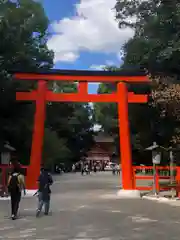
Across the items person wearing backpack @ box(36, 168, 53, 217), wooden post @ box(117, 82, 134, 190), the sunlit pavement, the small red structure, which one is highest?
the small red structure

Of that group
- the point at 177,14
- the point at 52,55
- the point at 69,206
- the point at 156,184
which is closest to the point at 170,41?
the point at 177,14

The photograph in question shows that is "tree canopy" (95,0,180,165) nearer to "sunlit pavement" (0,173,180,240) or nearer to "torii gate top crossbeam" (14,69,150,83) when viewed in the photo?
"torii gate top crossbeam" (14,69,150,83)

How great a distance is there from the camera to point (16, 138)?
25766 mm

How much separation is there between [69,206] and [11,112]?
10320mm

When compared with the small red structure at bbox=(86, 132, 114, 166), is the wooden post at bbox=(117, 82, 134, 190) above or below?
below

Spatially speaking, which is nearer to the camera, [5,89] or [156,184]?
[156,184]

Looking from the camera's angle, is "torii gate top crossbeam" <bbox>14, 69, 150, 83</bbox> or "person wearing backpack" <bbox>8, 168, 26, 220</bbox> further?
"torii gate top crossbeam" <bbox>14, 69, 150, 83</bbox>

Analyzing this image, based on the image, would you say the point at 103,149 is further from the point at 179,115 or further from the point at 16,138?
the point at 179,115

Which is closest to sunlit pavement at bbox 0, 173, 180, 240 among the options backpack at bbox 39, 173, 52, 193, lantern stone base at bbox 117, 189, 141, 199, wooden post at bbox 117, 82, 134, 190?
backpack at bbox 39, 173, 52, 193

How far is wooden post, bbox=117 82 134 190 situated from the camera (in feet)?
72.4

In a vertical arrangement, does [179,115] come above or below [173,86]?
below

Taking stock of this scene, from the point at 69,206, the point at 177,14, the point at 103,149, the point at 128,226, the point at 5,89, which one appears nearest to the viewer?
the point at 128,226

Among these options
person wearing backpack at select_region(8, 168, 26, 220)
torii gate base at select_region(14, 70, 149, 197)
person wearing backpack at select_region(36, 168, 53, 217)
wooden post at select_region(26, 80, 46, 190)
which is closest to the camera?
person wearing backpack at select_region(8, 168, 26, 220)

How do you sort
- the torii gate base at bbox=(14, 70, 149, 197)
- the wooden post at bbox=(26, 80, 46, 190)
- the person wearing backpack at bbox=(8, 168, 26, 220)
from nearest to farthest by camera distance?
1. the person wearing backpack at bbox=(8, 168, 26, 220)
2. the wooden post at bbox=(26, 80, 46, 190)
3. the torii gate base at bbox=(14, 70, 149, 197)
